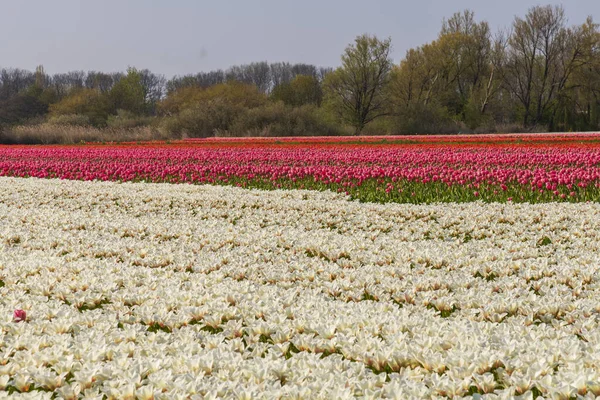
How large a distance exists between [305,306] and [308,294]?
0.48m

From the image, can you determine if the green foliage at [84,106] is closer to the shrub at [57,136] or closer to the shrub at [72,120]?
the shrub at [72,120]

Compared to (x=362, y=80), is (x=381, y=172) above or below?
below

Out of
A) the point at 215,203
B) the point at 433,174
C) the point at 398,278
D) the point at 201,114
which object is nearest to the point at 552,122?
the point at 201,114

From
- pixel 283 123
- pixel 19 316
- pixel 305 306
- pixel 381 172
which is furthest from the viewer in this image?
pixel 283 123

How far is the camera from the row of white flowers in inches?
145

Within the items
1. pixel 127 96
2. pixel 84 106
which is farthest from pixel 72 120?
pixel 127 96

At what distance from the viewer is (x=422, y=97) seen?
65812 millimetres

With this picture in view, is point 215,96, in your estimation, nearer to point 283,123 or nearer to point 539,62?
point 283,123

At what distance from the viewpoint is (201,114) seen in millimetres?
51562

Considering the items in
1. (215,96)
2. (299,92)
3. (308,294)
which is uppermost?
A: (299,92)

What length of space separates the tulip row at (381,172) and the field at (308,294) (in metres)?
0.13

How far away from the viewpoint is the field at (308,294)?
12.2 feet

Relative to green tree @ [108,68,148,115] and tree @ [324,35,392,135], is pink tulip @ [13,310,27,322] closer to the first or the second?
tree @ [324,35,392,135]

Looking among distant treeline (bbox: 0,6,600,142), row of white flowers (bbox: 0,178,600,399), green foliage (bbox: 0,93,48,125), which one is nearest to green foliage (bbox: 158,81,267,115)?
distant treeline (bbox: 0,6,600,142)
